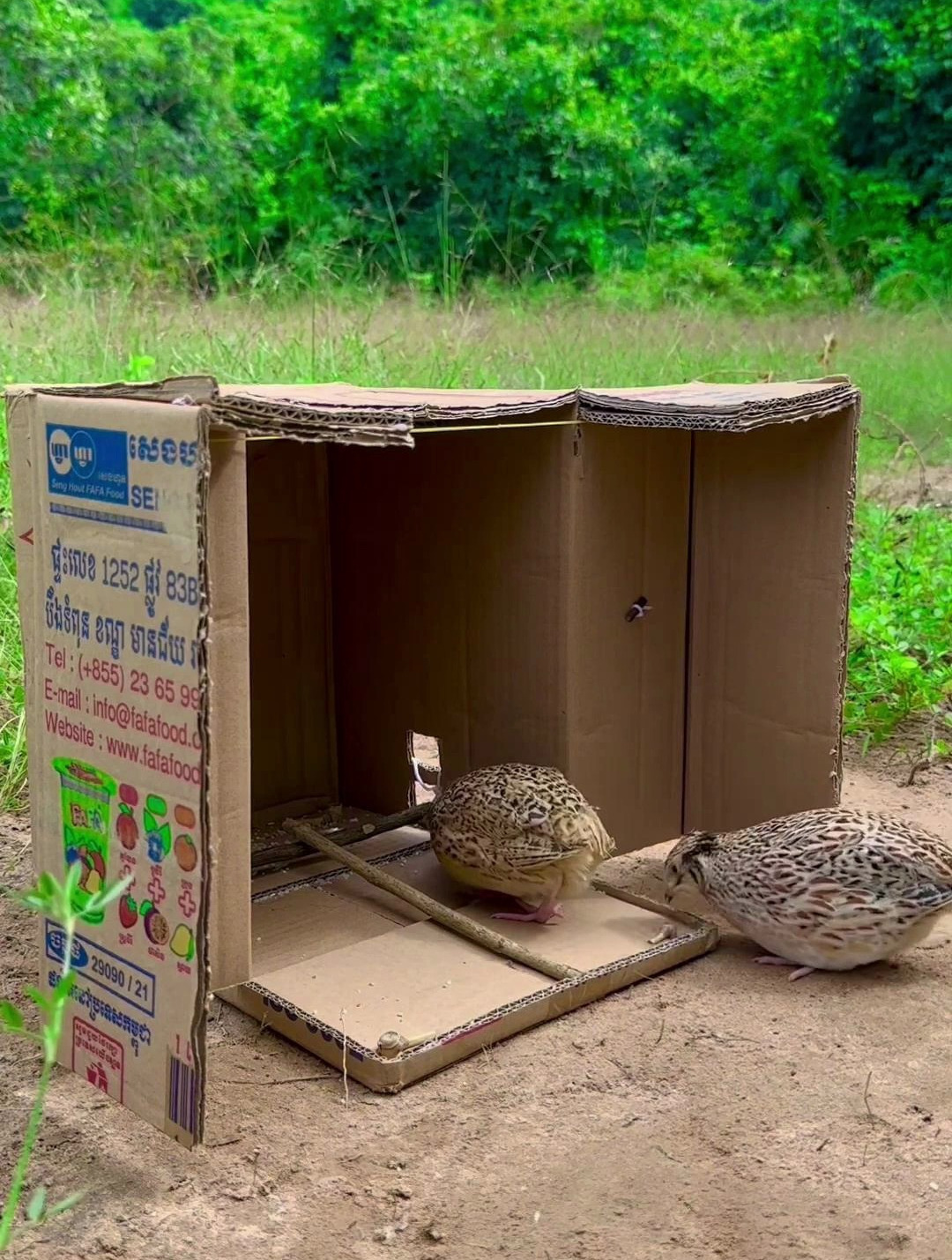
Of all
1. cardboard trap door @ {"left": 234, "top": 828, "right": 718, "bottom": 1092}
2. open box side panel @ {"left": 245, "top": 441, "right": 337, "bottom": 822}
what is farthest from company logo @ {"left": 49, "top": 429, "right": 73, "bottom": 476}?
open box side panel @ {"left": 245, "top": 441, "right": 337, "bottom": 822}

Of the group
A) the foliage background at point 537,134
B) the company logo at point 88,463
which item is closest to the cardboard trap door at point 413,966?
the company logo at point 88,463

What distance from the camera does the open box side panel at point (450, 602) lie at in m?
3.69

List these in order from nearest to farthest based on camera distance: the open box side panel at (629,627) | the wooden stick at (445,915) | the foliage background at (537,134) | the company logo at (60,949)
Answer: the company logo at (60,949) → the wooden stick at (445,915) → the open box side panel at (629,627) → the foliage background at (537,134)

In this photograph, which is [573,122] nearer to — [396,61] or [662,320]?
[396,61]

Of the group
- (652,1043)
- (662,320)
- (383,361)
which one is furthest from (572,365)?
(652,1043)

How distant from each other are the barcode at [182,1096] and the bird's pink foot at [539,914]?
1354 mm

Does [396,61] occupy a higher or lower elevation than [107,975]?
higher

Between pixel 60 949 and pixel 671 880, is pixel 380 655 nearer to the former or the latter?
pixel 671 880

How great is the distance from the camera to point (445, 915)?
11.3ft

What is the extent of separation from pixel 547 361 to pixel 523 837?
184 inches

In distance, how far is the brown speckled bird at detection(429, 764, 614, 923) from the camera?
11.1 ft

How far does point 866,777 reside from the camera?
4.77 m

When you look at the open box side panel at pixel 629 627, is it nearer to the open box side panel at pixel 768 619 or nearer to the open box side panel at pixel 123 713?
the open box side panel at pixel 768 619

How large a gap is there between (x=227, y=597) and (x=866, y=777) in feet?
9.91
